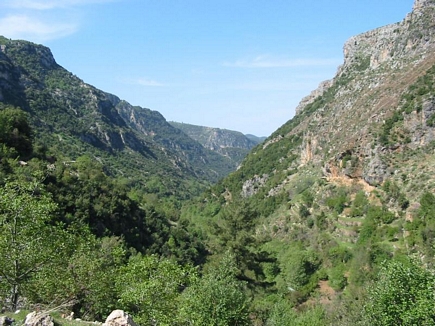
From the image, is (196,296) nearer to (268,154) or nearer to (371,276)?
(371,276)

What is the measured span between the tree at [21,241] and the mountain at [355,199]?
17841 mm

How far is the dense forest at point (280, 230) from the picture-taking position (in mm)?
19188

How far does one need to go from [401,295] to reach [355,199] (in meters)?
40.3

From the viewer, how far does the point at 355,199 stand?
Answer: 191 ft

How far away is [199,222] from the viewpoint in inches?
4688

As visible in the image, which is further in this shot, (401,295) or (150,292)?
(150,292)

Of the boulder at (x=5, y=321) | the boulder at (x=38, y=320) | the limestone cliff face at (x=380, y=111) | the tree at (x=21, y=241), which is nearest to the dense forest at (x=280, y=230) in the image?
the tree at (x=21, y=241)

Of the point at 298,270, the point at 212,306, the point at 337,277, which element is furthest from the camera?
the point at 298,270

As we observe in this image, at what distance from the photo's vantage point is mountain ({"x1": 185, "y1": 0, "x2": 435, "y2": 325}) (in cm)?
3666

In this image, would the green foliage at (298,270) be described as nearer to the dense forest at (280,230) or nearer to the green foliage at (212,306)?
the dense forest at (280,230)

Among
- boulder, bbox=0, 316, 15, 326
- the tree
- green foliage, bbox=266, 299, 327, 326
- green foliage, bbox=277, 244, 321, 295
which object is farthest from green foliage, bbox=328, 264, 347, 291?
boulder, bbox=0, 316, 15, 326

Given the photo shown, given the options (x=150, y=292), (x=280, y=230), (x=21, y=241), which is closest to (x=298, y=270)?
(x=280, y=230)

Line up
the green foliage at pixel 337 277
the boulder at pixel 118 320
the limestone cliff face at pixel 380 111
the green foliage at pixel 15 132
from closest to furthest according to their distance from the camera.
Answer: the boulder at pixel 118 320 < the green foliage at pixel 337 277 < the limestone cliff face at pixel 380 111 < the green foliage at pixel 15 132

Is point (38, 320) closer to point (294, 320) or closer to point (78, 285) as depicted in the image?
point (78, 285)
